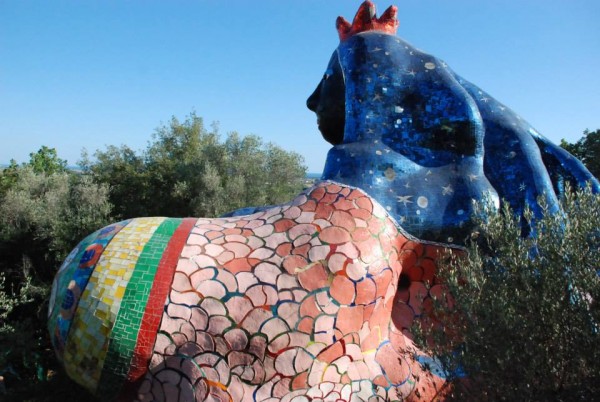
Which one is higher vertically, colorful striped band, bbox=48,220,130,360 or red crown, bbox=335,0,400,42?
red crown, bbox=335,0,400,42

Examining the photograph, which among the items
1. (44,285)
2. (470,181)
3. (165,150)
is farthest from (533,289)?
(165,150)

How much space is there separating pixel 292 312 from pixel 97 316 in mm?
1581

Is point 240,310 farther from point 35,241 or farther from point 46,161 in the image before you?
point 46,161

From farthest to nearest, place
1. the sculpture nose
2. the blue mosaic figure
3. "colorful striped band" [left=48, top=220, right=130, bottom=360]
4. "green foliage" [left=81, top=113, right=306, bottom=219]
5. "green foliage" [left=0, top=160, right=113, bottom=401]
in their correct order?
"green foliage" [left=81, top=113, right=306, bottom=219] → "green foliage" [left=0, top=160, right=113, bottom=401] → the sculpture nose → the blue mosaic figure → "colorful striped band" [left=48, top=220, right=130, bottom=360]

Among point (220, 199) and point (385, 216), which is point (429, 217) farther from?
point (220, 199)

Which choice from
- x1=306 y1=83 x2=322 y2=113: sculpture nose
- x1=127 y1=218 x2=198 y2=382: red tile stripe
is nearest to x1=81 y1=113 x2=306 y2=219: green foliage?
x1=306 y1=83 x2=322 y2=113: sculpture nose

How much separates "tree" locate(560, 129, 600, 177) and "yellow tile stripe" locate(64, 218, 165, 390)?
73.4 ft

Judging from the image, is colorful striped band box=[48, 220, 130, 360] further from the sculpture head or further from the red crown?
the red crown

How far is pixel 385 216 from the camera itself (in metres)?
4.73

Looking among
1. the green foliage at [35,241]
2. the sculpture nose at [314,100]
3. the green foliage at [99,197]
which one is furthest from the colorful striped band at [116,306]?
the green foliage at [35,241]

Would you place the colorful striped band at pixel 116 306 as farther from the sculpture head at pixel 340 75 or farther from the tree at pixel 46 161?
the tree at pixel 46 161

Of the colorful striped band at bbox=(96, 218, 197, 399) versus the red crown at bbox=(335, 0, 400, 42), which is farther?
the red crown at bbox=(335, 0, 400, 42)

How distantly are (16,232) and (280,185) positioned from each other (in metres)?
9.61

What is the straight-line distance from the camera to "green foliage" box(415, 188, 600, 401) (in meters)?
2.93
